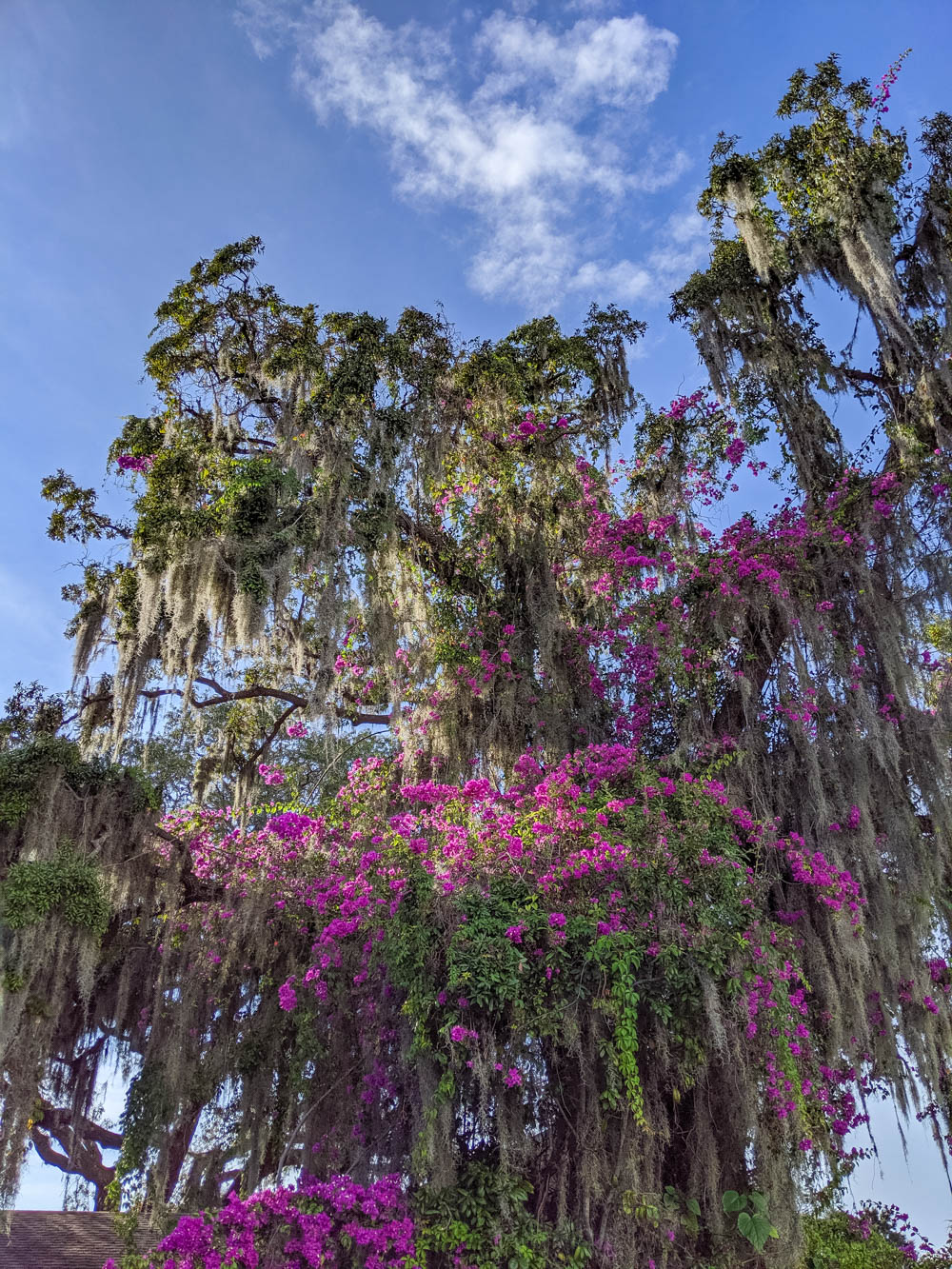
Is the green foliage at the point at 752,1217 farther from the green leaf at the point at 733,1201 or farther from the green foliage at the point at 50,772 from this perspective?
the green foliage at the point at 50,772

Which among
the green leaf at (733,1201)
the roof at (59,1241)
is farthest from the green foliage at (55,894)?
the green leaf at (733,1201)

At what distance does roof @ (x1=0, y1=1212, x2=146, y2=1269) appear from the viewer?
8336 millimetres

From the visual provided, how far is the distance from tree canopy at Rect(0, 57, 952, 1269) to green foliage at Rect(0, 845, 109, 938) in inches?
1.6

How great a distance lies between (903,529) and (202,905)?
809cm

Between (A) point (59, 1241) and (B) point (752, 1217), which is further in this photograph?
(A) point (59, 1241)

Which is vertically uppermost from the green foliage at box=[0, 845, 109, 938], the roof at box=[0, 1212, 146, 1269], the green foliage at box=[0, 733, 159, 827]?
the green foliage at box=[0, 733, 159, 827]

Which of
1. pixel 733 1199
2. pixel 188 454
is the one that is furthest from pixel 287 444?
pixel 733 1199

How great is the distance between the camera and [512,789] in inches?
324

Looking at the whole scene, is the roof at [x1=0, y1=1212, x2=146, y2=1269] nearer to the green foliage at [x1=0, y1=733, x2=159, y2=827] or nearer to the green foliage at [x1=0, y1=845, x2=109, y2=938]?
the green foliage at [x1=0, y1=845, x2=109, y2=938]

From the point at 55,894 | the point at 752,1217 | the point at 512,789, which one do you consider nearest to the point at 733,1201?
the point at 752,1217

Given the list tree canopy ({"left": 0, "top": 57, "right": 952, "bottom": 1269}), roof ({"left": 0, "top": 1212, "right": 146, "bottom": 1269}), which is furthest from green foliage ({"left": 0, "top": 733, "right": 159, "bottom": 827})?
roof ({"left": 0, "top": 1212, "right": 146, "bottom": 1269})

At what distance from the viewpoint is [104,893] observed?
8023 millimetres

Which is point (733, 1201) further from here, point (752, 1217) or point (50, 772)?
point (50, 772)

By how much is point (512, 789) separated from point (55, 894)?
3.97 m
